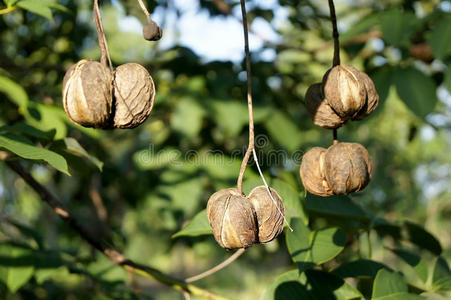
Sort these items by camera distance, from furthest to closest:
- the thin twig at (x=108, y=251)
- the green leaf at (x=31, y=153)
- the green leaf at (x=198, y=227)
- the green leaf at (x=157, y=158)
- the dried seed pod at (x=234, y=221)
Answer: the green leaf at (x=157, y=158)
the thin twig at (x=108, y=251)
the green leaf at (x=198, y=227)
the green leaf at (x=31, y=153)
the dried seed pod at (x=234, y=221)

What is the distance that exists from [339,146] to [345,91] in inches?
5.0

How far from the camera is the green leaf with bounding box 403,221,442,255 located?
1.51m

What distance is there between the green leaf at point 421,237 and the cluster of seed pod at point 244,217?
0.80 m

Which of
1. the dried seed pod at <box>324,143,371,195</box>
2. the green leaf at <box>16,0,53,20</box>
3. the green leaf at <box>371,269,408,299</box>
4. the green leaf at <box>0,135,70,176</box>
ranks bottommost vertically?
the green leaf at <box>371,269,408,299</box>

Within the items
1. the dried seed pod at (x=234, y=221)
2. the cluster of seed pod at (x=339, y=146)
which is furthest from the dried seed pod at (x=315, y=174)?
the dried seed pod at (x=234, y=221)

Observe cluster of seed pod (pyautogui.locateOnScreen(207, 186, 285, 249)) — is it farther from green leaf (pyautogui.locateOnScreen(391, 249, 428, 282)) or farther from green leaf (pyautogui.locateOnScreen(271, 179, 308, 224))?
green leaf (pyautogui.locateOnScreen(391, 249, 428, 282))

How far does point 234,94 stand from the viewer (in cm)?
254

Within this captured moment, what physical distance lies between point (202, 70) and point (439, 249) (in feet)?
4.59

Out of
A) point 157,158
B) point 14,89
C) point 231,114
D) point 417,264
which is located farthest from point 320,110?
point 157,158

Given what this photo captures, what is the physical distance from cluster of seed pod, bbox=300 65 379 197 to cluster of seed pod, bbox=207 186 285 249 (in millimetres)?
169

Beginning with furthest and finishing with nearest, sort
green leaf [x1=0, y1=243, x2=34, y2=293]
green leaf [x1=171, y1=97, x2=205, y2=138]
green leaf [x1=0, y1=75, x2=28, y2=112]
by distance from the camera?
green leaf [x1=171, y1=97, x2=205, y2=138] < green leaf [x1=0, y1=243, x2=34, y2=293] < green leaf [x1=0, y1=75, x2=28, y2=112]

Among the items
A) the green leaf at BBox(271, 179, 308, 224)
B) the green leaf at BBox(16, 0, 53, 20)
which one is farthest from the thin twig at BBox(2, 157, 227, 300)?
the green leaf at BBox(16, 0, 53, 20)

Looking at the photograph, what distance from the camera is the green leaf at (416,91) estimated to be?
177 centimetres

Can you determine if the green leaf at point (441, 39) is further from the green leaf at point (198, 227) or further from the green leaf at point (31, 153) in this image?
the green leaf at point (31, 153)
